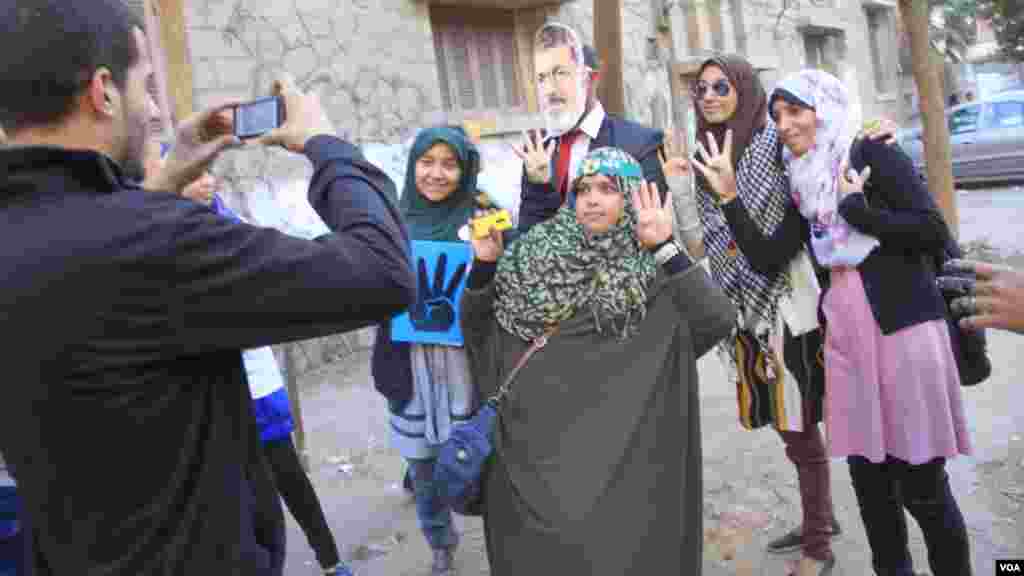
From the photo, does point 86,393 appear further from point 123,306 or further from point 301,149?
point 301,149

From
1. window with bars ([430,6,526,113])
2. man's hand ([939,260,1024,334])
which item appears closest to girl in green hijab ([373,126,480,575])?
man's hand ([939,260,1024,334])

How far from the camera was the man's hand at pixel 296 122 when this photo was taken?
1281 mm

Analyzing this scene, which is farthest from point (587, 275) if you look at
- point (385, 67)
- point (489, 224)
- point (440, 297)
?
point (385, 67)

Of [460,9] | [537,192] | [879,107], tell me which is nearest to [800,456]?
[537,192]

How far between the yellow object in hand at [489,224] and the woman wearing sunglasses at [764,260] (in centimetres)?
74

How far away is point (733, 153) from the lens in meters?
2.96

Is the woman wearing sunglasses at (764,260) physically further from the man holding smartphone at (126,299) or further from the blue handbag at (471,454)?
the man holding smartphone at (126,299)

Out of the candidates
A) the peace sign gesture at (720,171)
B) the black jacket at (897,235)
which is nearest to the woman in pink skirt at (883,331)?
the black jacket at (897,235)

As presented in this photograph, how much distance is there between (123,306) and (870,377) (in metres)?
2.22

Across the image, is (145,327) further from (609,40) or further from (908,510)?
(609,40)

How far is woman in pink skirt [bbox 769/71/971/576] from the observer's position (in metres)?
2.42

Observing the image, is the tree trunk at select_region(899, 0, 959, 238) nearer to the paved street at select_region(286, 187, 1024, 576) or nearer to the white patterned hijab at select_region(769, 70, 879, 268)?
the paved street at select_region(286, 187, 1024, 576)

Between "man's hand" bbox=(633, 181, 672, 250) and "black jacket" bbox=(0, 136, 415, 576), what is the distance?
1.33m

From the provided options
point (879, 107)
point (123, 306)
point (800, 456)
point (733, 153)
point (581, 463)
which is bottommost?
point (800, 456)
